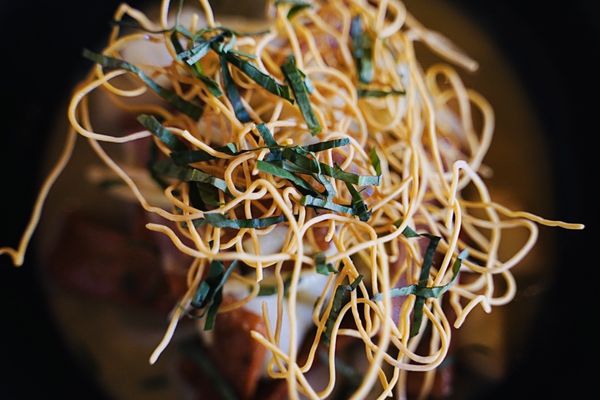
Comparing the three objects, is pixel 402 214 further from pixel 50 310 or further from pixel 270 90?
pixel 50 310

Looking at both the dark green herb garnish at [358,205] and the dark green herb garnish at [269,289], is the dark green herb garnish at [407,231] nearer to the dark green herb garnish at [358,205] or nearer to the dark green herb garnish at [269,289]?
the dark green herb garnish at [358,205]

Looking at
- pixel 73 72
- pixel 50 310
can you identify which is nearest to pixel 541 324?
pixel 50 310

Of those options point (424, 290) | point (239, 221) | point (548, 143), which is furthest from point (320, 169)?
point (548, 143)

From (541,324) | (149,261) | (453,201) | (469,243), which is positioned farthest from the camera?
(541,324)

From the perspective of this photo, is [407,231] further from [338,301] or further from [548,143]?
[548,143]

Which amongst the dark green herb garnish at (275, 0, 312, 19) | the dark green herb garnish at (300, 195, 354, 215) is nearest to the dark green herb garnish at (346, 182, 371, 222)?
the dark green herb garnish at (300, 195, 354, 215)

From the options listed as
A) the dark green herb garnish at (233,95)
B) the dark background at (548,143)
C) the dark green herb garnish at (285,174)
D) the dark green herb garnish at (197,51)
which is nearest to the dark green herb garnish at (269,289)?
the dark green herb garnish at (285,174)
